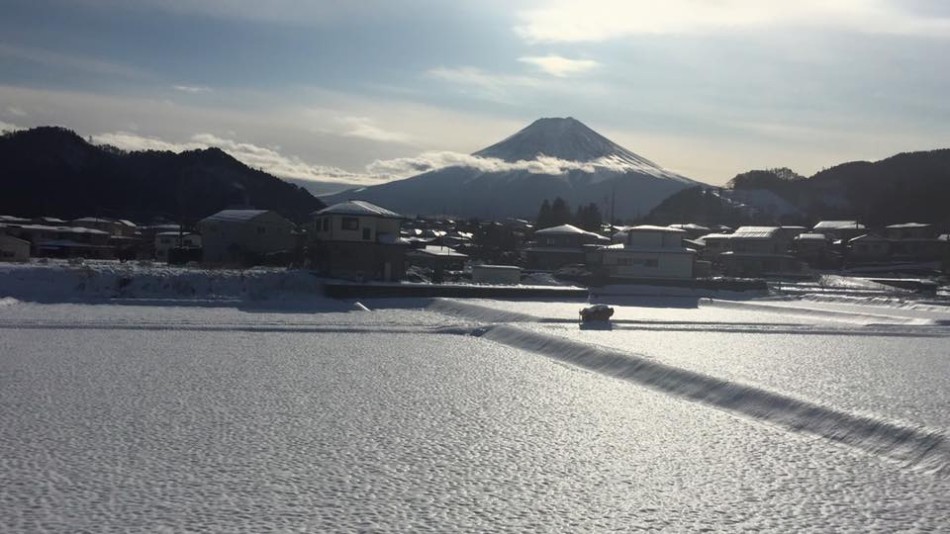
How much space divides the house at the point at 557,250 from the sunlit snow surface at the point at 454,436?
118 feet

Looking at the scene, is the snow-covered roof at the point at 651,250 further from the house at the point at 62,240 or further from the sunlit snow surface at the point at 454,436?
the house at the point at 62,240

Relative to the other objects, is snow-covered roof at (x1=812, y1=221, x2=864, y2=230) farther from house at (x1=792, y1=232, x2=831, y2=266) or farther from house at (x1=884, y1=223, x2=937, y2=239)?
house at (x1=792, y1=232, x2=831, y2=266)

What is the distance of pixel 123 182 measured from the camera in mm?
83062

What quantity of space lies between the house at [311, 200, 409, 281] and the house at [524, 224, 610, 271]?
1745 centimetres

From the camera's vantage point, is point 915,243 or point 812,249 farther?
point 812,249

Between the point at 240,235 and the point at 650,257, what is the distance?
2196 cm

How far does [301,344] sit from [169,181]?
251ft

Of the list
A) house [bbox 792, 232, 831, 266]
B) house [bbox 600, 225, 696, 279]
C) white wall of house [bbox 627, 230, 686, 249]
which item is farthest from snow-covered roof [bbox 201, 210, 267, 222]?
house [bbox 792, 232, 831, 266]

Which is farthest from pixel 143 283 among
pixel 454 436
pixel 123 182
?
pixel 123 182

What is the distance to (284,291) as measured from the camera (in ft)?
94.0

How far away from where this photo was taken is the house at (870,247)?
59.5 m

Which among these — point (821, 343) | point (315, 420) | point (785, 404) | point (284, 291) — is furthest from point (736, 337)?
point (284, 291)

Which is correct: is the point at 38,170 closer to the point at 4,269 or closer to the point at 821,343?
the point at 4,269

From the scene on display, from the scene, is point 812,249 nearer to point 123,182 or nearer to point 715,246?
point 715,246
